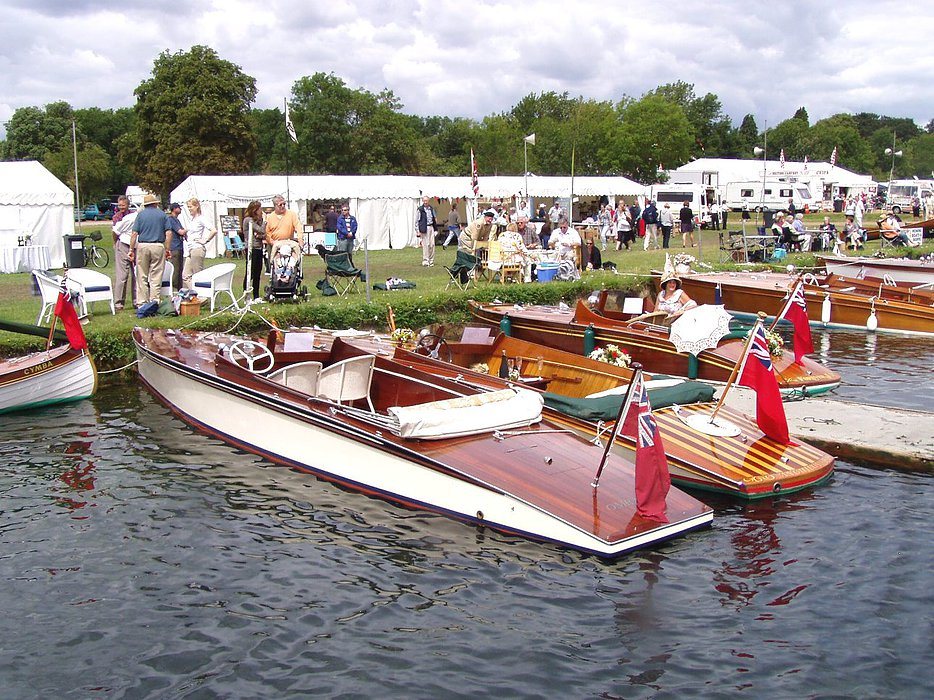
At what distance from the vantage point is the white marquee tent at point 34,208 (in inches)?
904

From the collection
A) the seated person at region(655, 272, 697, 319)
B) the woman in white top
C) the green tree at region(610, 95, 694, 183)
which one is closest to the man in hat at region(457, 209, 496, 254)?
the woman in white top

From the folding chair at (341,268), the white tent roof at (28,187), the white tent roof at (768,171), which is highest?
the white tent roof at (768,171)

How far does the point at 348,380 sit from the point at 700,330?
4.86 m

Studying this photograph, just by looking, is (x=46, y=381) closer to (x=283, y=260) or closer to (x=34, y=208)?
(x=283, y=260)

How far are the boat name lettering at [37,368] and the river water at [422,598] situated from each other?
2242mm

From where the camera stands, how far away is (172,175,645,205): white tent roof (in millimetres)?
27781

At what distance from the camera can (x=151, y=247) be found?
15.6 m

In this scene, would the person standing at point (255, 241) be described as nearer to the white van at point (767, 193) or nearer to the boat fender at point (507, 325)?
the boat fender at point (507, 325)

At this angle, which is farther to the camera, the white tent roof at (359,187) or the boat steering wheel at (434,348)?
the white tent roof at (359,187)

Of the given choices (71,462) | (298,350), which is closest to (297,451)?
(298,350)

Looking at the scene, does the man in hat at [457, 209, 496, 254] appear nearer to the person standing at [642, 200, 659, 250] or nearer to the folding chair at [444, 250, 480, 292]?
the folding chair at [444, 250, 480, 292]

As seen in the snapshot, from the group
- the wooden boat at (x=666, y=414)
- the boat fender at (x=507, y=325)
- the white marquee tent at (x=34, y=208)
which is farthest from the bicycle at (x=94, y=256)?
the wooden boat at (x=666, y=414)

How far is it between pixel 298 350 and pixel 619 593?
5.49 m

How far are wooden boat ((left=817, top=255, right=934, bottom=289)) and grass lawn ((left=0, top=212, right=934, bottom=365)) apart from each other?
8.77 feet
